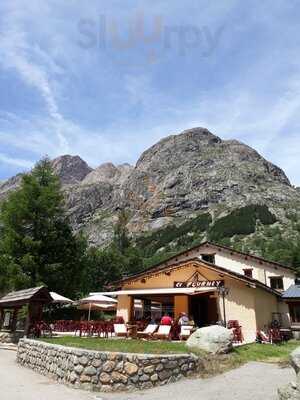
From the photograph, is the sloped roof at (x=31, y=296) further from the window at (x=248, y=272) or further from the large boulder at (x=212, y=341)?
the window at (x=248, y=272)

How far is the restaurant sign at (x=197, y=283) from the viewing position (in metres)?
22.9

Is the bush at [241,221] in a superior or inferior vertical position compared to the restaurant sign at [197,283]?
superior

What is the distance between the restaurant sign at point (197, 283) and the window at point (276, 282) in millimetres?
9576

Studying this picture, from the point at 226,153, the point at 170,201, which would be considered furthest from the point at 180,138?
the point at 170,201

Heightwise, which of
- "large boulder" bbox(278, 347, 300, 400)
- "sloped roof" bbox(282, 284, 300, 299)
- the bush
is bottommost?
"large boulder" bbox(278, 347, 300, 400)

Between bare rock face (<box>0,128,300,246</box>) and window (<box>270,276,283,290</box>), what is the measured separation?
88.7m

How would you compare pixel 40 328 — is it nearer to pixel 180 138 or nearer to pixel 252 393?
pixel 252 393

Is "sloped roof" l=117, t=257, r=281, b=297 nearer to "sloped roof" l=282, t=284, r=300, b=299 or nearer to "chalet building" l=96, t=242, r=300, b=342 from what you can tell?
"chalet building" l=96, t=242, r=300, b=342

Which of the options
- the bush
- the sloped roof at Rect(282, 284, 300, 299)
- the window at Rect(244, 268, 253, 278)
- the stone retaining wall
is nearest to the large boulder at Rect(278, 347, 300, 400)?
the stone retaining wall

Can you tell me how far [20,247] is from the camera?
3494cm

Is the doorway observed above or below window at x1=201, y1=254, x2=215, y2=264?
below

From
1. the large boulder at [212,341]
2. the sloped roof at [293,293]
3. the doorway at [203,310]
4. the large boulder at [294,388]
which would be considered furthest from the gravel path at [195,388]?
the sloped roof at [293,293]

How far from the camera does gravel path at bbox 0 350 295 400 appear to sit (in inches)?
393

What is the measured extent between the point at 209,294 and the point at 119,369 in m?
13.0
